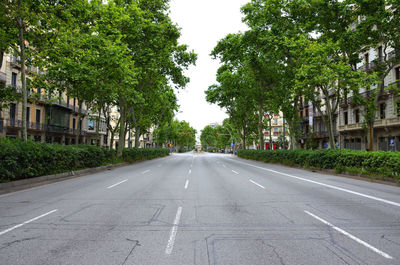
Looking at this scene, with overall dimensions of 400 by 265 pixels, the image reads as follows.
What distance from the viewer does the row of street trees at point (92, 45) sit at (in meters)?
12.5

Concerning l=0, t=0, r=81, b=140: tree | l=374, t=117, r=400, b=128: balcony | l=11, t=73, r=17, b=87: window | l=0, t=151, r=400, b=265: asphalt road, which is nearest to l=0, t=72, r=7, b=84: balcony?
l=11, t=73, r=17, b=87: window

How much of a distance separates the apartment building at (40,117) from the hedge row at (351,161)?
17322 millimetres

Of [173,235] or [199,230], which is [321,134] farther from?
[173,235]

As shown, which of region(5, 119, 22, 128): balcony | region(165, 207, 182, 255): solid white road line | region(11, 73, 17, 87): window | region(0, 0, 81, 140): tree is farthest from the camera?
region(11, 73, 17, 87): window

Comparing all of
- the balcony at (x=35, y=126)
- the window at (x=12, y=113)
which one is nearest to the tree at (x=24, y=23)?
the window at (x=12, y=113)

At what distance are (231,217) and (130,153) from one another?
24.6 m

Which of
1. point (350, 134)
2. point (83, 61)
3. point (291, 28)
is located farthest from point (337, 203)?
point (350, 134)

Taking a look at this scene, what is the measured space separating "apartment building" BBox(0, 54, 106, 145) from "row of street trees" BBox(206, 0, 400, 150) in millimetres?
15945

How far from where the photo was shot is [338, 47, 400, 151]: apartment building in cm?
2716

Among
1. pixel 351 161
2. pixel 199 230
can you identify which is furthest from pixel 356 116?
pixel 199 230

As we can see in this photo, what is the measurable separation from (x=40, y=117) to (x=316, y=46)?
3377cm

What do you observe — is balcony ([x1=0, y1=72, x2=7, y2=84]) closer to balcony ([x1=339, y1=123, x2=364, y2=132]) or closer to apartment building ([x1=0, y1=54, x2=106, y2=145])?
apartment building ([x1=0, y1=54, x2=106, y2=145])

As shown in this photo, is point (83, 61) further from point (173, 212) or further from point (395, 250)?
point (395, 250)

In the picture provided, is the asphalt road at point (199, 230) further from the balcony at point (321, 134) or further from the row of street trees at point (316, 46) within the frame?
the balcony at point (321, 134)
